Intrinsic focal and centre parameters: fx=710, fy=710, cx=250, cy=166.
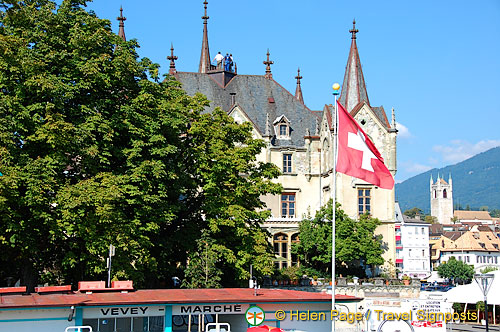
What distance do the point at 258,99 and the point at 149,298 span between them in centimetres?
4366

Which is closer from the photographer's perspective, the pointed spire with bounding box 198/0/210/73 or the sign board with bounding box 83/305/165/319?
the sign board with bounding box 83/305/165/319

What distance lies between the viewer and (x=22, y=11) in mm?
35156

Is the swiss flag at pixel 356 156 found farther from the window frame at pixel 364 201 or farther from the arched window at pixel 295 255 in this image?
the window frame at pixel 364 201

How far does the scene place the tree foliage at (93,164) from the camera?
31.8 meters

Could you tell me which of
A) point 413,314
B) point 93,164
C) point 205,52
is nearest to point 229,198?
point 93,164

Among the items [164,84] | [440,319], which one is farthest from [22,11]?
[440,319]

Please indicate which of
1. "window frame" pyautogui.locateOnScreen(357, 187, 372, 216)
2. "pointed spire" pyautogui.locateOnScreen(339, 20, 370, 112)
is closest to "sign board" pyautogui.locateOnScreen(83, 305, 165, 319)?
"window frame" pyautogui.locateOnScreen(357, 187, 372, 216)

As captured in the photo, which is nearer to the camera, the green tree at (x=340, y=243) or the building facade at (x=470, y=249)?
the green tree at (x=340, y=243)

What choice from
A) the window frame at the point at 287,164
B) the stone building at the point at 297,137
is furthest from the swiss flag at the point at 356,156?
the window frame at the point at 287,164

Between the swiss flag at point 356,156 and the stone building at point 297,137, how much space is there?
34206 mm

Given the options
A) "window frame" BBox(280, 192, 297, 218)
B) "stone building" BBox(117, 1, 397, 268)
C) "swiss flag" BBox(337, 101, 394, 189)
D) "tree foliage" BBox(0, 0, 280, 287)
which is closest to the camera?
"swiss flag" BBox(337, 101, 394, 189)

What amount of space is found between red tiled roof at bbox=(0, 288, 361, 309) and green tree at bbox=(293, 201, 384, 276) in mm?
28076

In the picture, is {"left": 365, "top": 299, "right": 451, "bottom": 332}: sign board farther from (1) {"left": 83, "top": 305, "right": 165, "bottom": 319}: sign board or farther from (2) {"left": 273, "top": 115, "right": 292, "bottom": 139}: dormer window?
(2) {"left": 273, "top": 115, "right": 292, "bottom": 139}: dormer window

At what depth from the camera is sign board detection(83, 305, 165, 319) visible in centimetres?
2302
